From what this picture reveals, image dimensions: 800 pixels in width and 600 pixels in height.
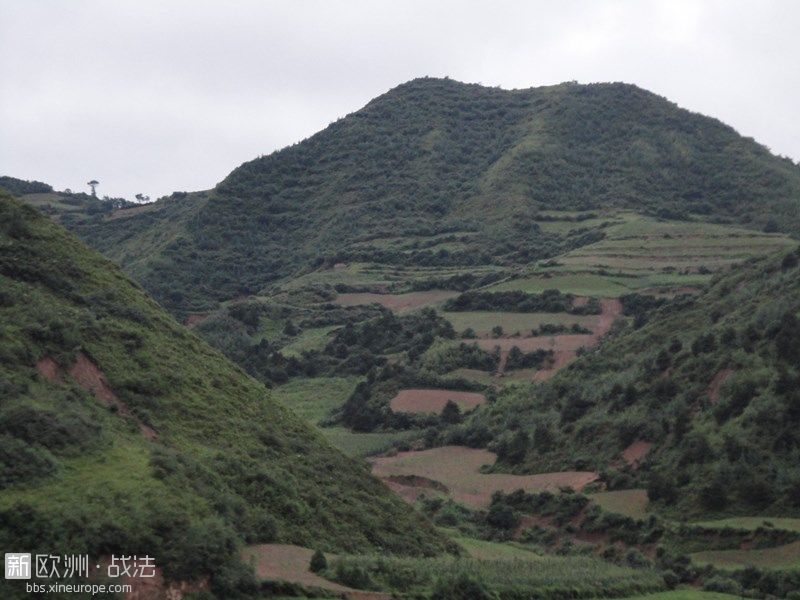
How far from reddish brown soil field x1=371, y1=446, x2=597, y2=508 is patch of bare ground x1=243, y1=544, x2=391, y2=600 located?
19219 mm

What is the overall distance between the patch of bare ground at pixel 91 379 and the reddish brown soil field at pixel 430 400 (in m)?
30.7

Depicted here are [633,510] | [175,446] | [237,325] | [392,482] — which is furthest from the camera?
[237,325]

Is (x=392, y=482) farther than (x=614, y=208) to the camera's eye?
No

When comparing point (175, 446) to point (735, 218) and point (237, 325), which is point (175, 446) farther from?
point (735, 218)

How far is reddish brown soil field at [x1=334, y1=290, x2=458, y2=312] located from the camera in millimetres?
76125

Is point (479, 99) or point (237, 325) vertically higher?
point (479, 99)

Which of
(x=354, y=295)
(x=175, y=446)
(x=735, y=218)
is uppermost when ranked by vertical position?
(x=735, y=218)

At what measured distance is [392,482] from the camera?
142 feet

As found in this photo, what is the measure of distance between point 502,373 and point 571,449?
1543cm

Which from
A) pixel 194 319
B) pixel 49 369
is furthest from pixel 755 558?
pixel 194 319

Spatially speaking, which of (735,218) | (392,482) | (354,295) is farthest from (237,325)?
(735,218)

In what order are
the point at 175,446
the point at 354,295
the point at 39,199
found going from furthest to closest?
1. the point at 39,199
2. the point at 354,295
3. the point at 175,446

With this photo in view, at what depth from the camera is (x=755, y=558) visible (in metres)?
29.2

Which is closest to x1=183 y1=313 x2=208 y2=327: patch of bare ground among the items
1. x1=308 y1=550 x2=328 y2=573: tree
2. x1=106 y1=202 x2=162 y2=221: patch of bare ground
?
x1=106 y1=202 x2=162 y2=221: patch of bare ground
